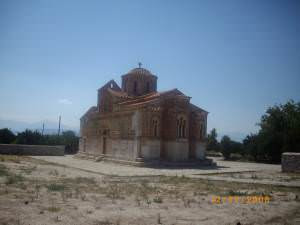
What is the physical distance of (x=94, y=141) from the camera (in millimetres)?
37688

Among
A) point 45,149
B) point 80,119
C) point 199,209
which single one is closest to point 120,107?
point 80,119

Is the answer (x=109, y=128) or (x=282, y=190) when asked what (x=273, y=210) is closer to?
(x=282, y=190)

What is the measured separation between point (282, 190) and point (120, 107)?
22.2 m

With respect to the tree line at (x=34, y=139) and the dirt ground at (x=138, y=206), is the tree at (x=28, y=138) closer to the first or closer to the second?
the tree line at (x=34, y=139)

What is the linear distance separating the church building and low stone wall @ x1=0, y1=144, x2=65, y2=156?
700 centimetres

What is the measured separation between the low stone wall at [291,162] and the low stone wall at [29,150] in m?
29.2

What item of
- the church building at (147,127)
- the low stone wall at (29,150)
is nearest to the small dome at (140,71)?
the church building at (147,127)

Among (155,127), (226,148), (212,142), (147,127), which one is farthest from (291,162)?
(212,142)

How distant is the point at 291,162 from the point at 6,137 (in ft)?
143

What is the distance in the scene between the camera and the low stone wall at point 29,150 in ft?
129

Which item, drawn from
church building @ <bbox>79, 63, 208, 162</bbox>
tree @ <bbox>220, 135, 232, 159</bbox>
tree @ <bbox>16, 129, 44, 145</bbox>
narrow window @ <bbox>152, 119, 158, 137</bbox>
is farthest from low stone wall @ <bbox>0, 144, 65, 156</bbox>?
tree @ <bbox>220, 135, 232, 159</bbox>

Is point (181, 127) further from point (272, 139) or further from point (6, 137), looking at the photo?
point (6, 137)

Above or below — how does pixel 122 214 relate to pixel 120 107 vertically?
below

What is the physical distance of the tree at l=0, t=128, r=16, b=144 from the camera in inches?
1993
